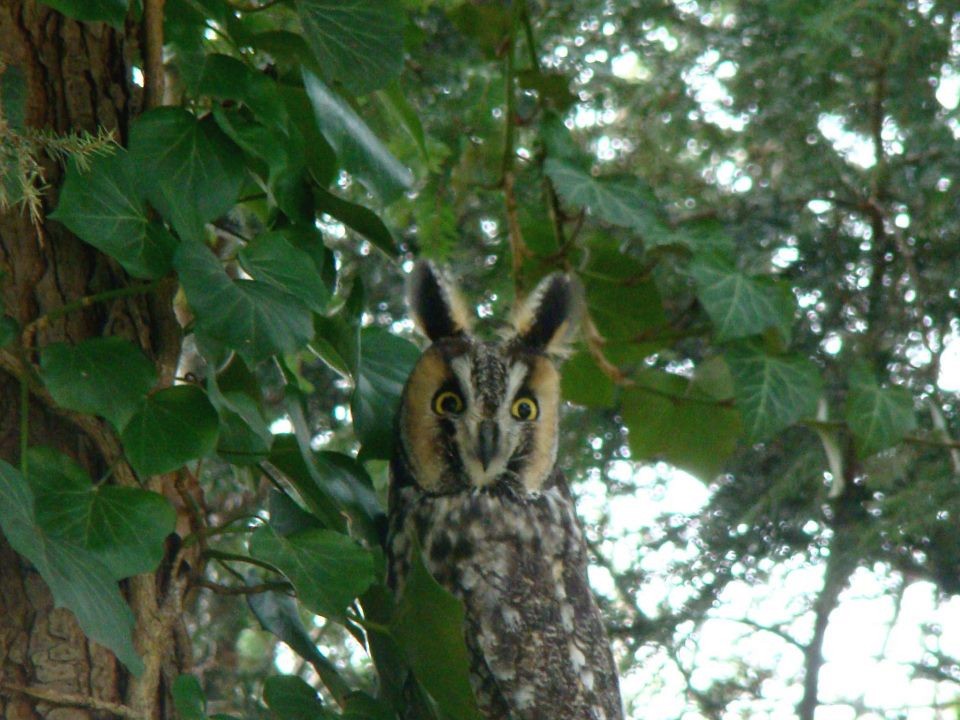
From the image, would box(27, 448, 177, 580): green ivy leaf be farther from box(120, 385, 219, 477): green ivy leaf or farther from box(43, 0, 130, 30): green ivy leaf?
box(43, 0, 130, 30): green ivy leaf

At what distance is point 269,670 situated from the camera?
317 cm

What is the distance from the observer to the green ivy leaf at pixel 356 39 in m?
1.26

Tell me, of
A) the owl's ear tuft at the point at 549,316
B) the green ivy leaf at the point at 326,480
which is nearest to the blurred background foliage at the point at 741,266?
the owl's ear tuft at the point at 549,316

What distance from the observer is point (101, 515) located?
116 cm

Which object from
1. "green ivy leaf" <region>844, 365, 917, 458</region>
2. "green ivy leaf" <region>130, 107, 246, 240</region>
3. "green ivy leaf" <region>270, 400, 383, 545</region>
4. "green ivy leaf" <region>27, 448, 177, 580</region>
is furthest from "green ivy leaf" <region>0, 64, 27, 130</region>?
"green ivy leaf" <region>844, 365, 917, 458</region>

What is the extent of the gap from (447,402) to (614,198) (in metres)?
0.56

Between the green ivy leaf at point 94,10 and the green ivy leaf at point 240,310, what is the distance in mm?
Answer: 283

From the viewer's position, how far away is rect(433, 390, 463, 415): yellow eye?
2088 millimetres

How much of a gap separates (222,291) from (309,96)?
1.06 ft

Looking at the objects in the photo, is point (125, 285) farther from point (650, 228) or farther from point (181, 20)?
point (650, 228)

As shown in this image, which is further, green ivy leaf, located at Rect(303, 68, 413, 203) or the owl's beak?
the owl's beak

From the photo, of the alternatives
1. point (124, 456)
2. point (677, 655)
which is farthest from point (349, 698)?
point (677, 655)

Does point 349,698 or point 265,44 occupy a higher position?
point 265,44

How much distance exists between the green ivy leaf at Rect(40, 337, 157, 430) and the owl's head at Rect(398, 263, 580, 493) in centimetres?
90
